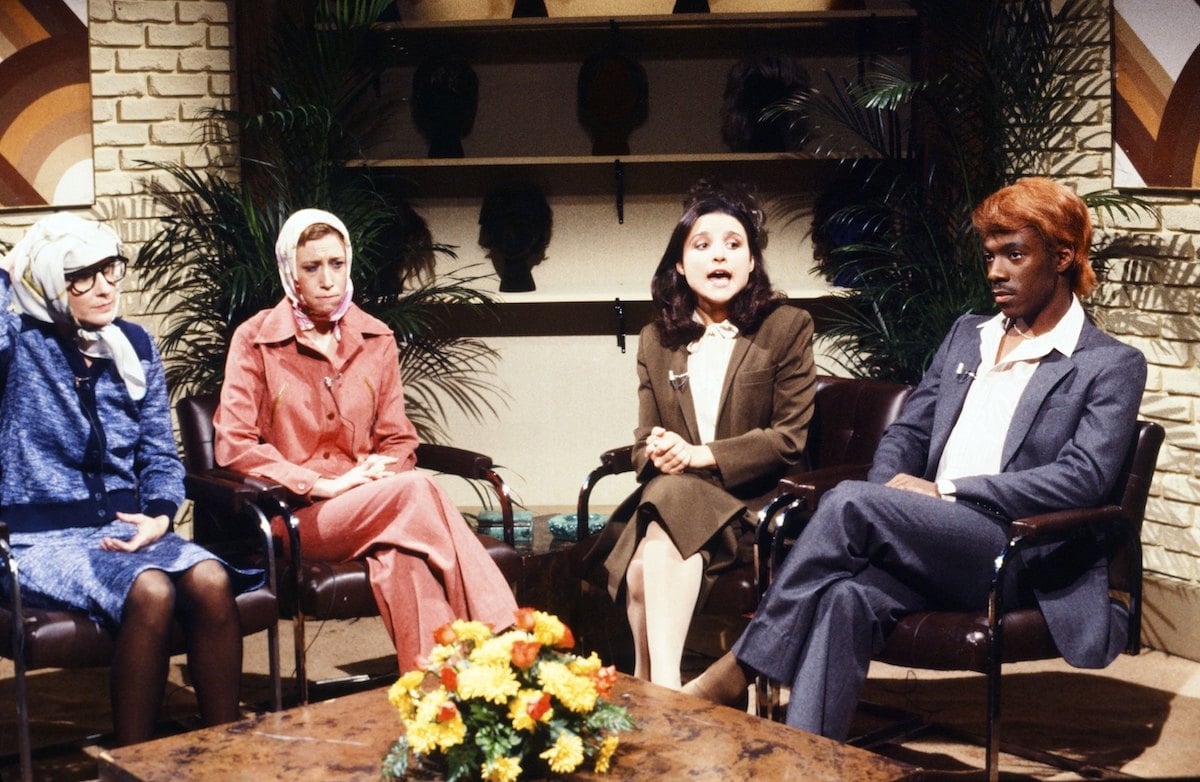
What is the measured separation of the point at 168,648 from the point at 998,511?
193 centimetres

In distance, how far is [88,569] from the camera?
3.20 meters

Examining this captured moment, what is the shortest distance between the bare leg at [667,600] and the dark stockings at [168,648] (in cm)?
100

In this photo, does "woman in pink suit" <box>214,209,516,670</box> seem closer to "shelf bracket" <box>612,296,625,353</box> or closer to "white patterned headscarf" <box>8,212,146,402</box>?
"white patterned headscarf" <box>8,212,146,402</box>

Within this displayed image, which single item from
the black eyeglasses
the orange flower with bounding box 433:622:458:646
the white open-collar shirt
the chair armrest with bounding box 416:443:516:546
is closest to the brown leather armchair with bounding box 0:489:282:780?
the black eyeglasses

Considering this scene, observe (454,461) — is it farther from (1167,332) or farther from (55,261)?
(1167,332)

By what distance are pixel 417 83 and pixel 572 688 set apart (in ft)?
11.8

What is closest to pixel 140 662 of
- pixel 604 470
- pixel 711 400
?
pixel 604 470

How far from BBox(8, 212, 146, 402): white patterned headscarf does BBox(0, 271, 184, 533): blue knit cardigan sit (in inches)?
1.7

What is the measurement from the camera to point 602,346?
5699 millimetres

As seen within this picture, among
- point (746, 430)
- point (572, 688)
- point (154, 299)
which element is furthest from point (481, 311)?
point (572, 688)

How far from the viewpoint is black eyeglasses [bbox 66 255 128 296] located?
3359 millimetres

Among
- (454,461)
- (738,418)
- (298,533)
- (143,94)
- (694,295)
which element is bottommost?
(298,533)

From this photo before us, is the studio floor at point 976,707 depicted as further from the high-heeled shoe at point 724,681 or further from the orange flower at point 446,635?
the orange flower at point 446,635

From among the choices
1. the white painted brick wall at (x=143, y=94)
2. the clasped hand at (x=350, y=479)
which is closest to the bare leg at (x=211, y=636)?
the clasped hand at (x=350, y=479)
